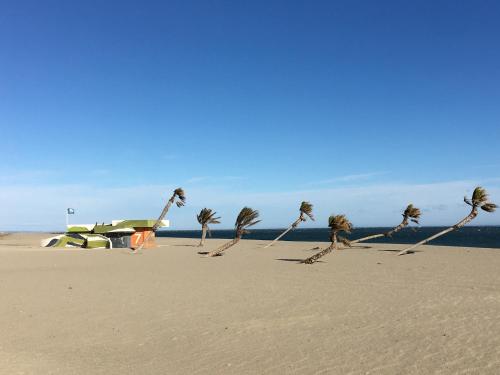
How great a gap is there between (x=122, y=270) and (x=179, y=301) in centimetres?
1111

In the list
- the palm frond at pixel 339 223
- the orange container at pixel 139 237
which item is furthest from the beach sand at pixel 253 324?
the orange container at pixel 139 237

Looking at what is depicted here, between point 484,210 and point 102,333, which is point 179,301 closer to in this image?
point 102,333

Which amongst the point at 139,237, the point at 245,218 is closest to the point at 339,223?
the point at 245,218

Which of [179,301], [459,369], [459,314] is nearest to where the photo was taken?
[459,369]

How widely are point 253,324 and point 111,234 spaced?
3876 centimetres

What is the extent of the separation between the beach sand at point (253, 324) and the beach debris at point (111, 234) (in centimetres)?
2540

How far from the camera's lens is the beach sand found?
8.21 m

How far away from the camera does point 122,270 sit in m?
24.8

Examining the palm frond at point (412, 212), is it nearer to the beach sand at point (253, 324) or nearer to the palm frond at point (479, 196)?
the palm frond at point (479, 196)

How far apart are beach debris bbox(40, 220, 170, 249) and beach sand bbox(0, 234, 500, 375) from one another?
2540cm

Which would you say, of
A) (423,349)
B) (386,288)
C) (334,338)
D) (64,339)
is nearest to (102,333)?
(64,339)

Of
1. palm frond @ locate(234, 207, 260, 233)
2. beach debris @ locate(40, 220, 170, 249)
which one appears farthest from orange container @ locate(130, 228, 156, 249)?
palm frond @ locate(234, 207, 260, 233)

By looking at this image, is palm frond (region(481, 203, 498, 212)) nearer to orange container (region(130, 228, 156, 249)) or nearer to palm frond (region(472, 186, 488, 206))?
palm frond (region(472, 186, 488, 206))

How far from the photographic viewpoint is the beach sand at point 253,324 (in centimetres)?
821
